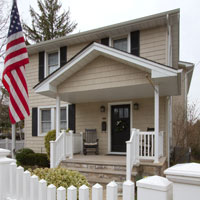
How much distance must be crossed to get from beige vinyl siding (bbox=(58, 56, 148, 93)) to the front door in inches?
96.0

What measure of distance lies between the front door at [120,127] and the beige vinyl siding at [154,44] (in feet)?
7.24

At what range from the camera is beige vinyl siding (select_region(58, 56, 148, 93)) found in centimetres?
573

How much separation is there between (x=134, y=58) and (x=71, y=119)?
15.6 feet

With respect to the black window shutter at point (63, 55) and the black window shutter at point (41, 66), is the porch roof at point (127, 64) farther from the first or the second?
the black window shutter at point (41, 66)

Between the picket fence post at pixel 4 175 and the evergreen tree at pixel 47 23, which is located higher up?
the evergreen tree at pixel 47 23

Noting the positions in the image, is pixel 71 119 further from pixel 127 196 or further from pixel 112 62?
pixel 127 196

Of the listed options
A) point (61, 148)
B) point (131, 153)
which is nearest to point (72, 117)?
point (61, 148)

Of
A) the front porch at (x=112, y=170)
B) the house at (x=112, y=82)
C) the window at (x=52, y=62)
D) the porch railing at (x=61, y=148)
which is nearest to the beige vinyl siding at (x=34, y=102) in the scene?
the house at (x=112, y=82)

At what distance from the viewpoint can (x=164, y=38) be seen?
737 centimetres

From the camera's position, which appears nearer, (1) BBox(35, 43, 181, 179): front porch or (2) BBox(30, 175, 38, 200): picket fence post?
(2) BBox(30, 175, 38, 200): picket fence post

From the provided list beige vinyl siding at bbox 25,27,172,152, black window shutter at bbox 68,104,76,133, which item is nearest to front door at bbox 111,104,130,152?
beige vinyl siding at bbox 25,27,172,152

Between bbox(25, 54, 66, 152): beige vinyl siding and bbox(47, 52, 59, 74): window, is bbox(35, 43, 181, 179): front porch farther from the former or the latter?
bbox(47, 52, 59, 74): window

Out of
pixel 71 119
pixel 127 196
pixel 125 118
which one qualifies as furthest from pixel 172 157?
pixel 127 196

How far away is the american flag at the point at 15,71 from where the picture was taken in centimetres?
405
